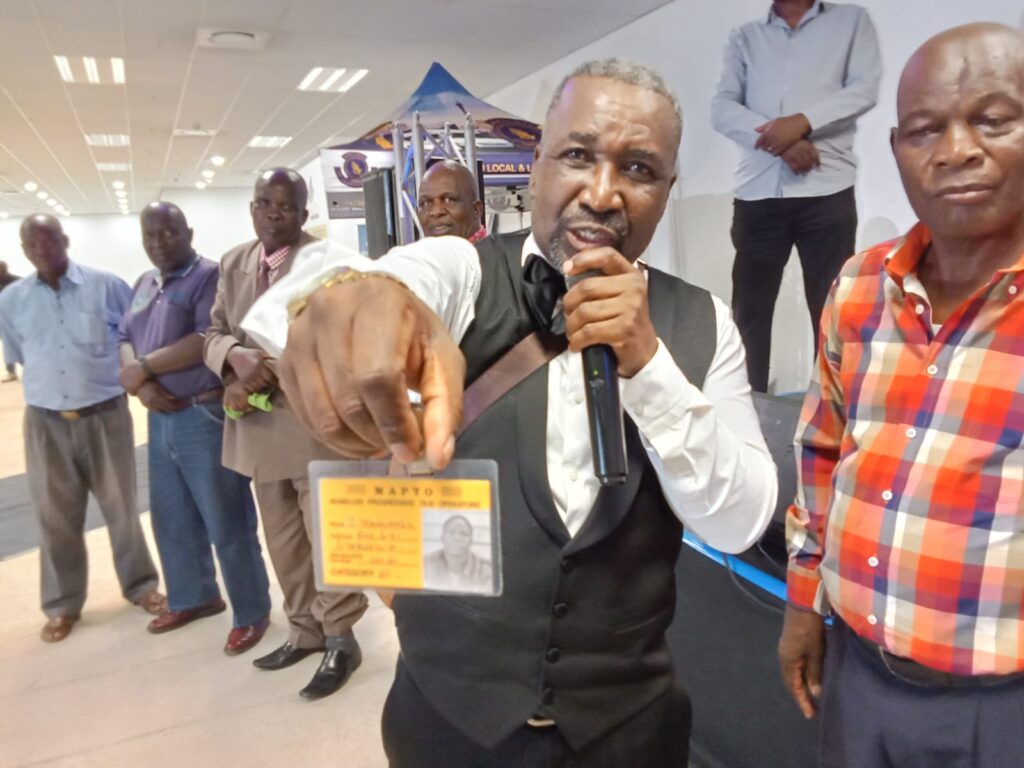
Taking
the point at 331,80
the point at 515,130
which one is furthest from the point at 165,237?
the point at 331,80

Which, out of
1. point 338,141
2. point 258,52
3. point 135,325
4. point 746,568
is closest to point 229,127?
point 338,141

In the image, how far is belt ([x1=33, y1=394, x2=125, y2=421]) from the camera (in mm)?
2824

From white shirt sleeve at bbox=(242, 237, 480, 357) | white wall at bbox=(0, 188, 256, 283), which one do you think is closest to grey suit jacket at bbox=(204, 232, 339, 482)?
white shirt sleeve at bbox=(242, 237, 480, 357)

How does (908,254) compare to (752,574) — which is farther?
(752,574)

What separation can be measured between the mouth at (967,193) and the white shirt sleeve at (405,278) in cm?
61

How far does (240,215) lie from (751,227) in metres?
16.7

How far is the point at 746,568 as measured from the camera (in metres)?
1.52

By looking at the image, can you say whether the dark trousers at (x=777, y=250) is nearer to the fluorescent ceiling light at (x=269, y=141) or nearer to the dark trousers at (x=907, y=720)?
the dark trousers at (x=907, y=720)

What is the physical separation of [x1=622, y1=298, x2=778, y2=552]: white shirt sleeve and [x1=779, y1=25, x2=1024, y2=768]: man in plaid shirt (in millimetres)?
205

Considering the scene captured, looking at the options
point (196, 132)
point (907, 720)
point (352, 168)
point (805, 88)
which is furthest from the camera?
point (196, 132)

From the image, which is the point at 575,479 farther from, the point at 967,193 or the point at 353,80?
the point at 353,80

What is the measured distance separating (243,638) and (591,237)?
2457mm

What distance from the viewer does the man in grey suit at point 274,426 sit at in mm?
2199

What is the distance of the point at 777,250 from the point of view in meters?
2.37
